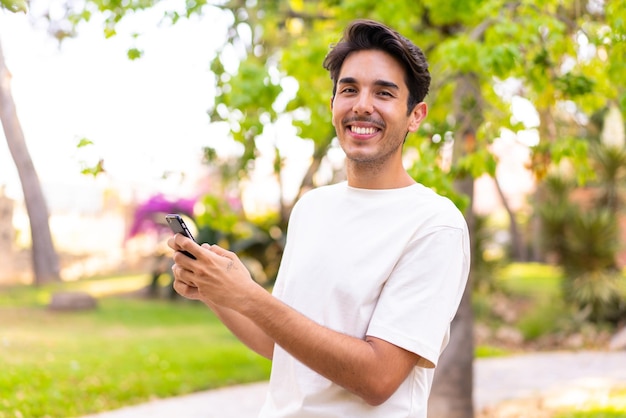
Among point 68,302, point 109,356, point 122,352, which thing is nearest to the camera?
point 109,356

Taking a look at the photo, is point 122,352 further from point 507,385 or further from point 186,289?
point 186,289

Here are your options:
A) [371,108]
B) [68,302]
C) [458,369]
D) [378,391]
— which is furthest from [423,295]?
[68,302]

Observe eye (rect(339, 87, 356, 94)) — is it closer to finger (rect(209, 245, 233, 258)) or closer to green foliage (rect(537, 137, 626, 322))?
finger (rect(209, 245, 233, 258))

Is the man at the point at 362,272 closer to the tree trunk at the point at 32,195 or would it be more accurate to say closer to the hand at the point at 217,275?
the hand at the point at 217,275

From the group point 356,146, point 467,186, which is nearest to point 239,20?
point 467,186

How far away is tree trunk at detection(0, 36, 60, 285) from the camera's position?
46.3ft

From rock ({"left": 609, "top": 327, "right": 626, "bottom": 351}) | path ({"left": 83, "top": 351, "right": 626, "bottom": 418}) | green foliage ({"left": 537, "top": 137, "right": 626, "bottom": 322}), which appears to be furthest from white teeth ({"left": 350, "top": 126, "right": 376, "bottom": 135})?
green foliage ({"left": 537, "top": 137, "right": 626, "bottom": 322})

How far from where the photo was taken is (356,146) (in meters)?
1.93

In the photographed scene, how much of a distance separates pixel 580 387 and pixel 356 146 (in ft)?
20.6

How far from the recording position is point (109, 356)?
27.0ft

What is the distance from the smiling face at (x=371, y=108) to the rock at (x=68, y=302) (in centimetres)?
1054

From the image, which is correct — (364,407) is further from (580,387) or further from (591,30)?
(580,387)

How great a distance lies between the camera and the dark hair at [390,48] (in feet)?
6.14

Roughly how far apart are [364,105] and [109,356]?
6910mm
